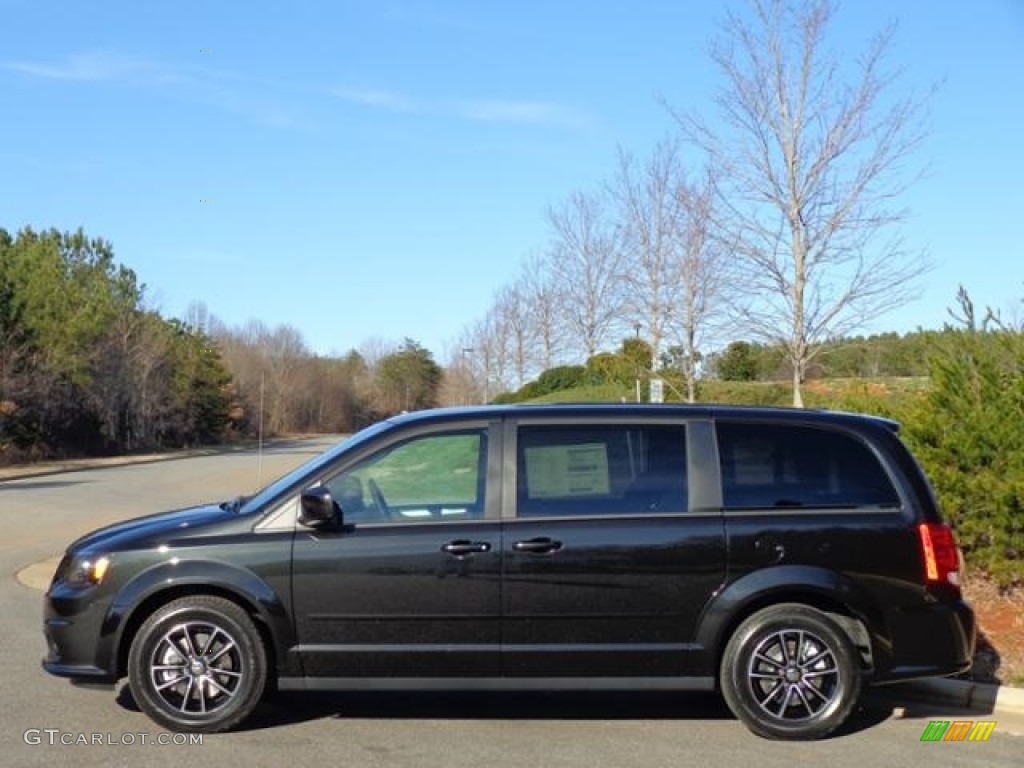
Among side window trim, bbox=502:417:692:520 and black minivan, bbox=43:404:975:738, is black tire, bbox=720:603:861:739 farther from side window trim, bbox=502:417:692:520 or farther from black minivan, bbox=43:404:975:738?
side window trim, bbox=502:417:692:520

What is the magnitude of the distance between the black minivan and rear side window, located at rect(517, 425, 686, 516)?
0.04ft

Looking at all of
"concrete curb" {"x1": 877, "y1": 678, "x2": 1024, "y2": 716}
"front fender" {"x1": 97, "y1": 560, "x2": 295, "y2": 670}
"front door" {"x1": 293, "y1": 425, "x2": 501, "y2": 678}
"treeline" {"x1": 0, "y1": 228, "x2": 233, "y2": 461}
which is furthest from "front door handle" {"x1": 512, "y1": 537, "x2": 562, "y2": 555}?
"treeline" {"x1": 0, "y1": 228, "x2": 233, "y2": 461}

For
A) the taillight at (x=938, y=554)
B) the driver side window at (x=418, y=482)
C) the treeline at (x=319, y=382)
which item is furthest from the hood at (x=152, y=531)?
the treeline at (x=319, y=382)

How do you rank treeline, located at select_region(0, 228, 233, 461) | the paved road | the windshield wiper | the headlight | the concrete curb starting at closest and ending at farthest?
the paved road, the headlight, the windshield wiper, the concrete curb, treeline, located at select_region(0, 228, 233, 461)

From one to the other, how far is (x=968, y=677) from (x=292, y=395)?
8452 centimetres

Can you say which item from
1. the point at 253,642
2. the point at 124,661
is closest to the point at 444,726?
the point at 253,642

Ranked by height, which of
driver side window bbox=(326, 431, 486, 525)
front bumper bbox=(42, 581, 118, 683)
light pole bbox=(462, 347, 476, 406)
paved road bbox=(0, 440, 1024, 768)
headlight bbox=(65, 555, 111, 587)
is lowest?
paved road bbox=(0, 440, 1024, 768)

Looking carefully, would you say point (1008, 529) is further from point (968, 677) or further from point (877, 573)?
point (877, 573)

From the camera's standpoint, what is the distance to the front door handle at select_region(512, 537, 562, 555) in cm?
560

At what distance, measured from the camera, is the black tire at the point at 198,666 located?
5551 millimetres

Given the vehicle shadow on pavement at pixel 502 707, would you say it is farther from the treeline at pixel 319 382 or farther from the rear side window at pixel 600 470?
the treeline at pixel 319 382

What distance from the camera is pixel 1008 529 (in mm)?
8492

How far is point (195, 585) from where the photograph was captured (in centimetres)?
560

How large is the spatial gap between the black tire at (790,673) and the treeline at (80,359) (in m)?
35.4
